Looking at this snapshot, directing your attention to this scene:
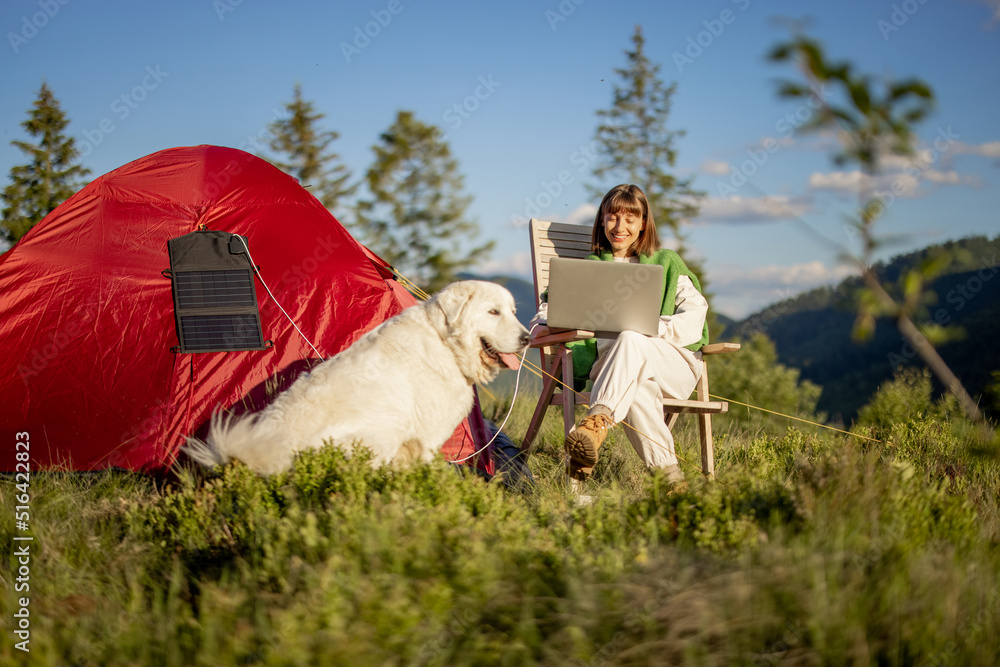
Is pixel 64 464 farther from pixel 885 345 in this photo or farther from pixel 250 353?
pixel 885 345

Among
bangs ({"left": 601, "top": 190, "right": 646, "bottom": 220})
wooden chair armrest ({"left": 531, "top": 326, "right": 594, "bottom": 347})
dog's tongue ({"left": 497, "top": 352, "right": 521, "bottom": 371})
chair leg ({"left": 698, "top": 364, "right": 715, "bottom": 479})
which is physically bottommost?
chair leg ({"left": 698, "top": 364, "right": 715, "bottom": 479})

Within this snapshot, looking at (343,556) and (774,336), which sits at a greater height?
(774,336)

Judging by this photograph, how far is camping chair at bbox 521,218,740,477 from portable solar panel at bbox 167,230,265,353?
1812mm

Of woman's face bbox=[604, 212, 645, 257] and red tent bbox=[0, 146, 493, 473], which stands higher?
woman's face bbox=[604, 212, 645, 257]

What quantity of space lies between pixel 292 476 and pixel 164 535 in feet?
1.86

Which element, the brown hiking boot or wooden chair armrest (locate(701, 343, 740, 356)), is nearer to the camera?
the brown hiking boot

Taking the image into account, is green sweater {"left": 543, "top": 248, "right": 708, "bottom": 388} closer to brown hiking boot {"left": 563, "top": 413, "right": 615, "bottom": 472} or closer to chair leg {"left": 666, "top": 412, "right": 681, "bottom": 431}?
chair leg {"left": 666, "top": 412, "right": 681, "bottom": 431}

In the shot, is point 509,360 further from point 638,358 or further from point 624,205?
point 624,205

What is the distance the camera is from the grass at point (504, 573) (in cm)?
172

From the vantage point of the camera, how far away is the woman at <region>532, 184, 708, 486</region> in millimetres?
3564

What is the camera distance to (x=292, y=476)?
2930 millimetres

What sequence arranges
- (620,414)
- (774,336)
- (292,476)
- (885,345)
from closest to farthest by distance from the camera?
1. (292,476)
2. (620,414)
3. (885,345)
4. (774,336)

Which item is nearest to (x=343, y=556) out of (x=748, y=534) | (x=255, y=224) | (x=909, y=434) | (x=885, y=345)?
(x=748, y=534)

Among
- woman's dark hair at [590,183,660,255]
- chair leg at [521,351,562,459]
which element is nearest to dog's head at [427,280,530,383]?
chair leg at [521,351,562,459]
